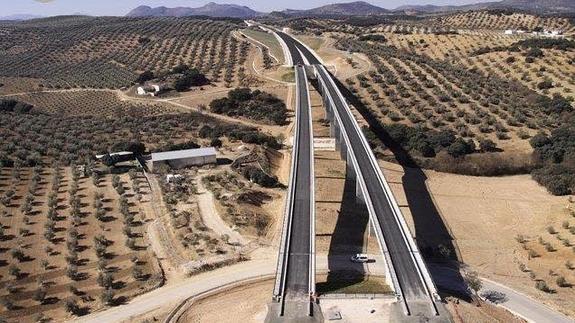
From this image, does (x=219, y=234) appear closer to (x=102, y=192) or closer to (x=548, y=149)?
(x=102, y=192)

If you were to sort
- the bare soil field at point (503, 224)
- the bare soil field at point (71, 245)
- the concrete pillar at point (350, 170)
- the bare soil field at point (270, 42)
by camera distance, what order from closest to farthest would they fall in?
the bare soil field at point (71, 245) → the bare soil field at point (503, 224) → the concrete pillar at point (350, 170) → the bare soil field at point (270, 42)

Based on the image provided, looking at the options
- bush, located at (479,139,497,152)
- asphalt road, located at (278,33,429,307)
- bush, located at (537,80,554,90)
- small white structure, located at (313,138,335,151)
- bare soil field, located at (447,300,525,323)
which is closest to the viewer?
bare soil field, located at (447,300,525,323)

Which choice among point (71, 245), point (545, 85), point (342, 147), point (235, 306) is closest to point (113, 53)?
point (342, 147)

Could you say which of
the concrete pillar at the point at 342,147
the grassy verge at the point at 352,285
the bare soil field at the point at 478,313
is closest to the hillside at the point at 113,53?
the concrete pillar at the point at 342,147

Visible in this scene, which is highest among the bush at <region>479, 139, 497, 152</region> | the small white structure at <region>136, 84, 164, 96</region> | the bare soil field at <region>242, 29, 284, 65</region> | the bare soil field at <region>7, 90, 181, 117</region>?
the bare soil field at <region>242, 29, 284, 65</region>

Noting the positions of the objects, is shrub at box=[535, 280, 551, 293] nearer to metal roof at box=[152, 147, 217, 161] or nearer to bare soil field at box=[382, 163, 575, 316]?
bare soil field at box=[382, 163, 575, 316]

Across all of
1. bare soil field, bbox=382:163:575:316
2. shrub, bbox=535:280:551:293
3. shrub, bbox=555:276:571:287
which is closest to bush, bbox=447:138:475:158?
bare soil field, bbox=382:163:575:316

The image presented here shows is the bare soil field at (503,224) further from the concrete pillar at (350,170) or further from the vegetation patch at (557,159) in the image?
the concrete pillar at (350,170)
